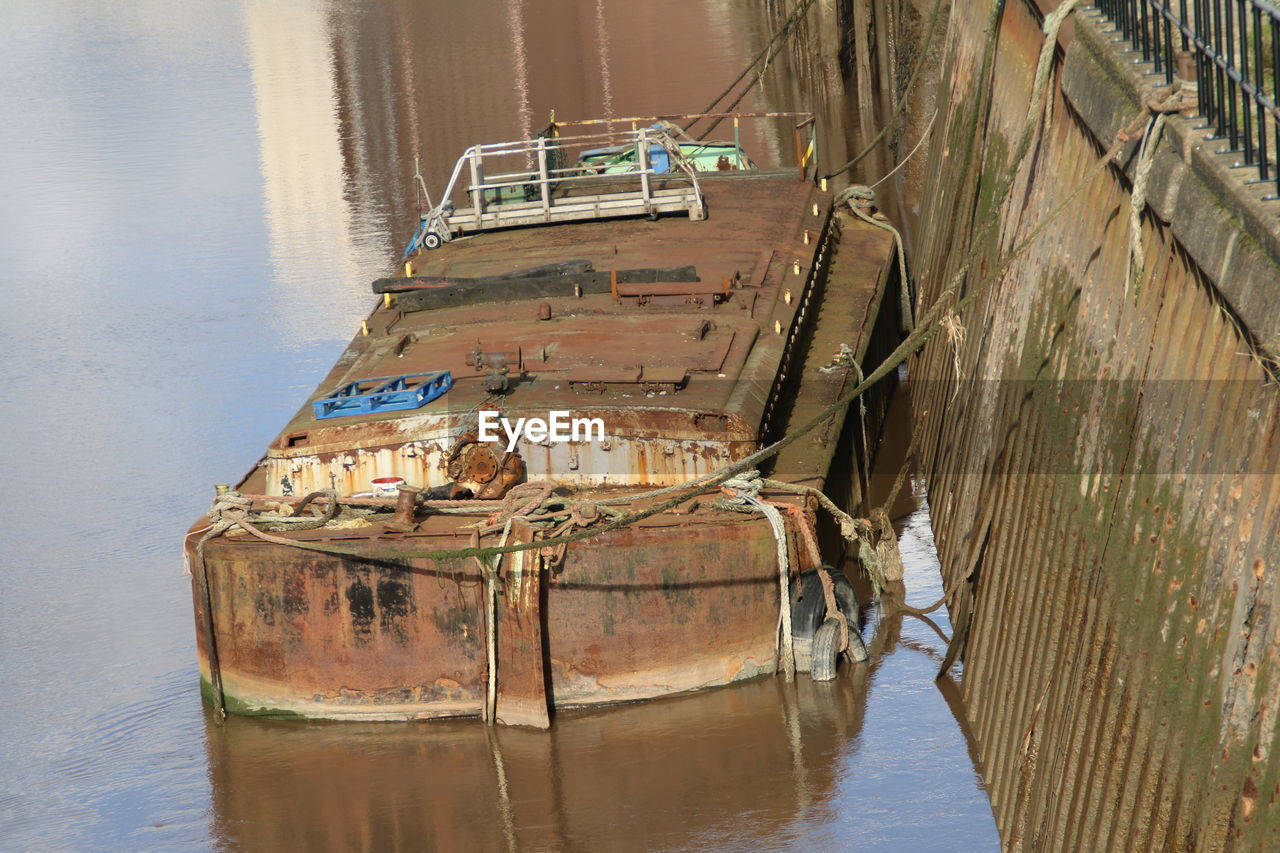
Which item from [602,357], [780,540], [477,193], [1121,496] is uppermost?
[477,193]

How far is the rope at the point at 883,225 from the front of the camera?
18656mm

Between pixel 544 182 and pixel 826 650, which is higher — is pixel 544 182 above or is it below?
above

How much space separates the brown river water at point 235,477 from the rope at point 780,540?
0.26 m

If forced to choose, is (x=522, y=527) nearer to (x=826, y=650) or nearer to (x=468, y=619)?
(x=468, y=619)

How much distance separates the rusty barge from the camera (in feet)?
35.6

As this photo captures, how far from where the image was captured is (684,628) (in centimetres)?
1109

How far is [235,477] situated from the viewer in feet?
57.1

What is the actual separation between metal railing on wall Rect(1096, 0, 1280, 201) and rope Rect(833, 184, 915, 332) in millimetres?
8434

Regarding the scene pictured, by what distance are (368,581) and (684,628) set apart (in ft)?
7.13

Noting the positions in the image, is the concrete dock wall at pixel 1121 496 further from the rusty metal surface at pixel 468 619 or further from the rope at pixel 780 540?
the rusty metal surface at pixel 468 619

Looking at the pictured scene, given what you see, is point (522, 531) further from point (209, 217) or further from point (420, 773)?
point (209, 217)

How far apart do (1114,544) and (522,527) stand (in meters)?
4.14

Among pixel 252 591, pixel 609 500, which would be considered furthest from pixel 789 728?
pixel 252 591

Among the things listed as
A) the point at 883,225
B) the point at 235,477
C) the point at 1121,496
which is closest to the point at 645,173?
the point at 883,225
